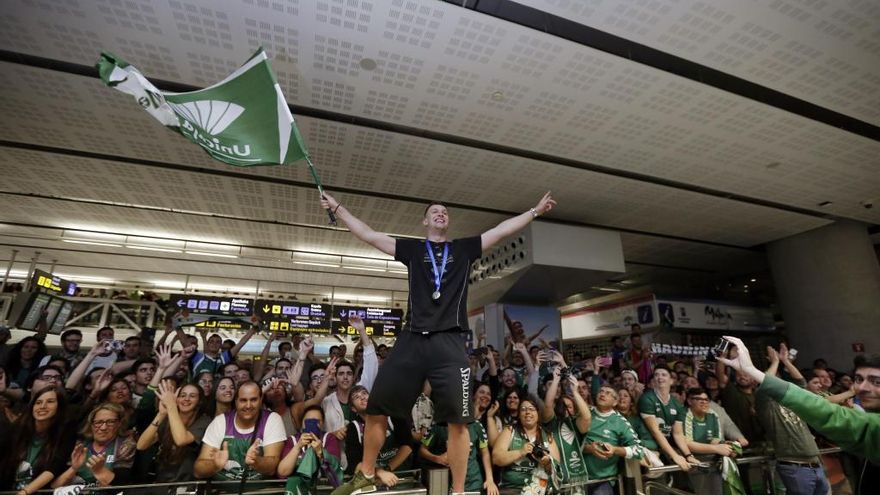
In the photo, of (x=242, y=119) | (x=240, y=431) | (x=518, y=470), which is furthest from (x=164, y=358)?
(x=518, y=470)

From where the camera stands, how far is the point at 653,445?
12.2 feet

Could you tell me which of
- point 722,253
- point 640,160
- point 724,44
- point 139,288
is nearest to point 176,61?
point 724,44

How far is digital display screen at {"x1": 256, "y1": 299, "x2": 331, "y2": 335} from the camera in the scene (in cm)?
1028

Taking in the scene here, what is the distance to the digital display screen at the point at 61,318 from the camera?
808 centimetres

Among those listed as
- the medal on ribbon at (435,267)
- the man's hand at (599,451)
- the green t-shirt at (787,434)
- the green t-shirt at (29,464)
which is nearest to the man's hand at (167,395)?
the green t-shirt at (29,464)

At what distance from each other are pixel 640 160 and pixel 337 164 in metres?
3.79

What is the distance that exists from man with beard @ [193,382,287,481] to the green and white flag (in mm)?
1707

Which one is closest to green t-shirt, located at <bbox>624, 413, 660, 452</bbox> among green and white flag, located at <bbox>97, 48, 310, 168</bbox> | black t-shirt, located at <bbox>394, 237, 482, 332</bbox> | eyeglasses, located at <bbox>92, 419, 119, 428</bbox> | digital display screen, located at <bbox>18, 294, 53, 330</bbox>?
black t-shirt, located at <bbox>394, 237, 482, 332</bbox>

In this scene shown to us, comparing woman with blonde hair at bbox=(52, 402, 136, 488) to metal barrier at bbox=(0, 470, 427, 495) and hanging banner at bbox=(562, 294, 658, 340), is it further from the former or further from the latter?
hanging banner at bbox=(562, 294, 658, 340)

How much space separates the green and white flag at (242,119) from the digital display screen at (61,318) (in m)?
8.41

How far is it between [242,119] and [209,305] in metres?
8.65

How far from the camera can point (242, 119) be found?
2547 mm

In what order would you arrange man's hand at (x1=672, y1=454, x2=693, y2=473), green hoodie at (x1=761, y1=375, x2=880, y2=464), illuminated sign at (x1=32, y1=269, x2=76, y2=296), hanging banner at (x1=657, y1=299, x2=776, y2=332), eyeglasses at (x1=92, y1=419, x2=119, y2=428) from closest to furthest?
green hoodie at (x1=761, y1=375, x2=880, y2=464)
eyeglasses at (x1=92, y1=419, x2=119, y2=428)
man's hand at (x1=672, y1=454, x2=693, y2=473)
illuminated sign at (x1=32, y1=269, x2=76, y2=296)
hanging banner at (x1=657, y1=299, x2=776, y2=332)

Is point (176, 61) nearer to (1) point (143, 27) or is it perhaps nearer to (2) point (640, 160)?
(1) point (143, 27)
